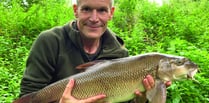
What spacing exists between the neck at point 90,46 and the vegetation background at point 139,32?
163 cm

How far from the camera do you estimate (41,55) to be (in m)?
3.13

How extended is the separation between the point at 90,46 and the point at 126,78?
594 millimetres

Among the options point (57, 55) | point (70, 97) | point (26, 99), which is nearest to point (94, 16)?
point (57, 55)

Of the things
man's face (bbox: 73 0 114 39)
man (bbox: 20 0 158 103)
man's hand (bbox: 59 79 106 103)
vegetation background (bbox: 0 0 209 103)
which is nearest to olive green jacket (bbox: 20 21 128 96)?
man (bbox: 20 0 158 103)

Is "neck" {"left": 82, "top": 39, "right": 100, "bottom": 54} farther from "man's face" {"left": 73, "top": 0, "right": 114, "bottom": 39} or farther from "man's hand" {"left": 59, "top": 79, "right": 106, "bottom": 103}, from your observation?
"man's hand" {"left": 59, "top": 79, "right": 106, "bottom": 103}

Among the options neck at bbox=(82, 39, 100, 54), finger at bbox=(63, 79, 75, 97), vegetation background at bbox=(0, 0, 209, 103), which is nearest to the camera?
finger at bbox=(63, 79, 75, 97)

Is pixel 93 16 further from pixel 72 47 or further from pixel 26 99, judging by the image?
pixel 26 99

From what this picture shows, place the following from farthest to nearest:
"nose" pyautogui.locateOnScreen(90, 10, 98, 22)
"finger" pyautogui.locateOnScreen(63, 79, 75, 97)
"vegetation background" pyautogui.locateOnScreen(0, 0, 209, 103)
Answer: "vegetation background" pyautogui.locateOnScreen(0, 0, 209, 103), "nose" pyautogui.locateOnScreen(90, 10, 98, 22), "finger" pyautogui.locateOnScreen(63, 79, 75, 97)

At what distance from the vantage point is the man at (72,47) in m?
3.09

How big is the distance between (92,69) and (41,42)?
21.8 inches

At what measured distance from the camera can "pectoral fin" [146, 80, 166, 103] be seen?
9.31 ft

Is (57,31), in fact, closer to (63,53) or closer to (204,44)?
(63,53)

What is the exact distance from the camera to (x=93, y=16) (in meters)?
3.05

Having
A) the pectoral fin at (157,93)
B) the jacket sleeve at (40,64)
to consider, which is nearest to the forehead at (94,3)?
the jacket sleeve at (40,64)
